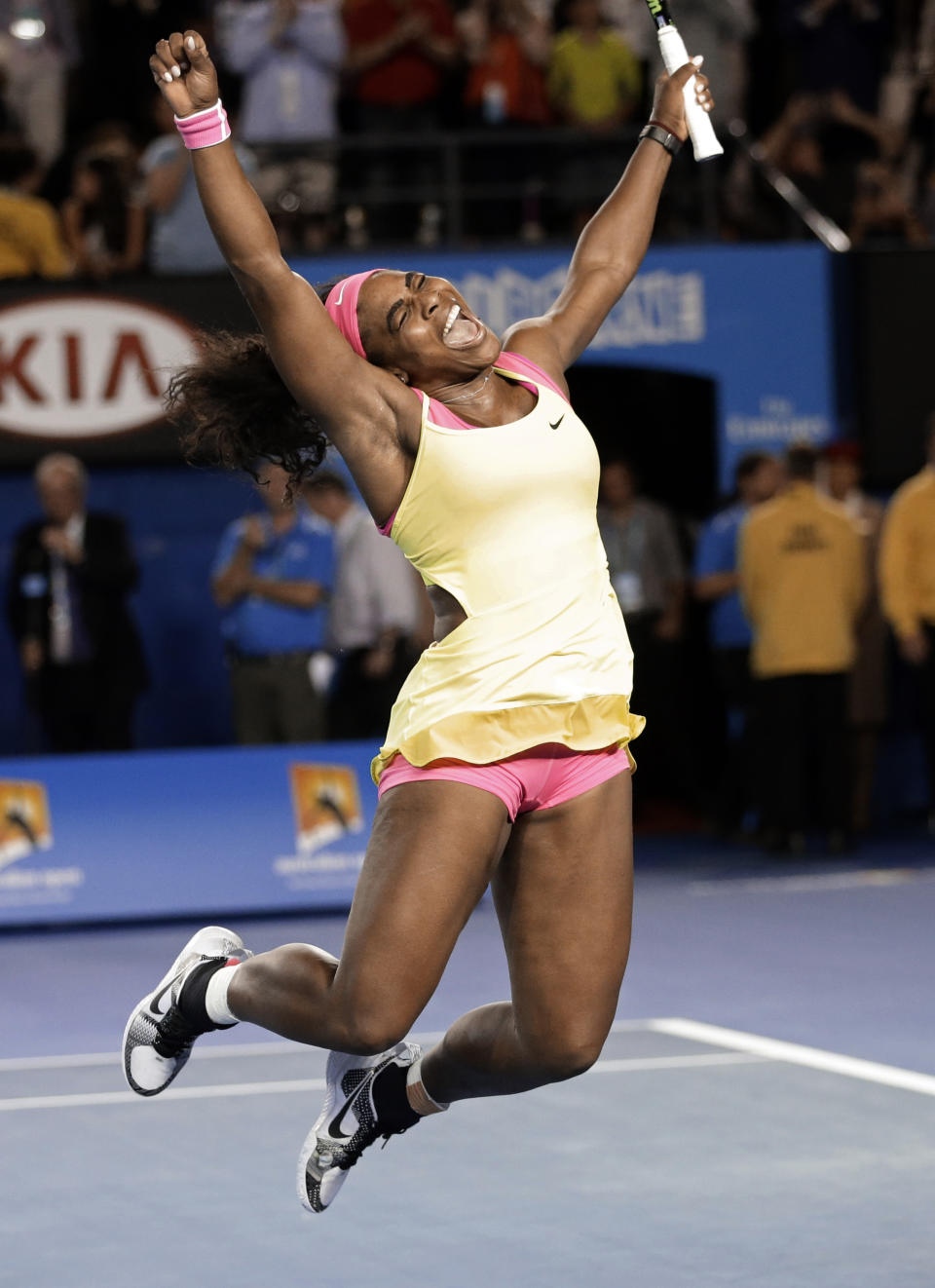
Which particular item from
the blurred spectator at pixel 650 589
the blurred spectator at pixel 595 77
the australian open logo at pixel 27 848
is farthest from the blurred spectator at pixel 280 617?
the blurred spectator at pixel 595 77

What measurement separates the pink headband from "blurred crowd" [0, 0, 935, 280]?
807 cm

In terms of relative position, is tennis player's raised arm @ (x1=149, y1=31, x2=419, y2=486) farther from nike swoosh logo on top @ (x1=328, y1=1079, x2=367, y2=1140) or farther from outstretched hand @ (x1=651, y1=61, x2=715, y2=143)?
nike swoosh logo on top @ (x1=328, y1=1079, x2=367, y2=1140)

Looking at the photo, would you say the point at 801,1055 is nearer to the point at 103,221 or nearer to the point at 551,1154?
the point at 551,1154

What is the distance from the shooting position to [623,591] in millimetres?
12570

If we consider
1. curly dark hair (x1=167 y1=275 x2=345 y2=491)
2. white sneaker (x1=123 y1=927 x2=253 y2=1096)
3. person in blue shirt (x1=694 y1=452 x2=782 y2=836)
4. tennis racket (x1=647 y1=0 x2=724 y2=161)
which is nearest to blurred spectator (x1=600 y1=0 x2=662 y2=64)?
person in blue shirt (x1=694 y1=452 x2=782 y2=836)

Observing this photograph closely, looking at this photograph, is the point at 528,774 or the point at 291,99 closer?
the point at 528,774

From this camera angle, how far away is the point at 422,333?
4355 mm

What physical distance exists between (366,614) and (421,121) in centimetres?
382

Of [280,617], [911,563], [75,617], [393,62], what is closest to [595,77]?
[393,62]

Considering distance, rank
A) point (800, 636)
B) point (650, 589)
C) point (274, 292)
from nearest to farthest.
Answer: point (274, 292) → point (800, 636) → point (650, 589)

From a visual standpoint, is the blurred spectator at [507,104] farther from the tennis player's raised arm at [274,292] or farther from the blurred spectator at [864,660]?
the tennis player's raised arm at [274,292]

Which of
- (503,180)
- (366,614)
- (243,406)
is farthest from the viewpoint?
(503,180)

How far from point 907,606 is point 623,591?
67.0 inches

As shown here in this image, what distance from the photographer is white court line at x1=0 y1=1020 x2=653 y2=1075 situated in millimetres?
7320
